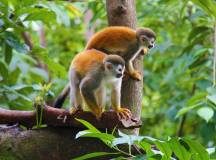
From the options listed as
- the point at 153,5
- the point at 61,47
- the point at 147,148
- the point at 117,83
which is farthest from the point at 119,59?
the point at 61,47

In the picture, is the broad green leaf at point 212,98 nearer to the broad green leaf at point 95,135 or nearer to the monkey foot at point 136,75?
the monkey foot at point 136,75

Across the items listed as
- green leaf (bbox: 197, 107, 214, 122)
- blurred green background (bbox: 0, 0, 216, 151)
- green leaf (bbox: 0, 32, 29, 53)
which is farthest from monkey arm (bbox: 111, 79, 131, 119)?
green leaf (bbox: 197, 107, 214, 122)

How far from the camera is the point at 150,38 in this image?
3059 mm

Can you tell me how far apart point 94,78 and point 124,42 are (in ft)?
1.32

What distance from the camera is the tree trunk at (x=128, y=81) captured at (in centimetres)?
242

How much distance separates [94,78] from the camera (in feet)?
8.66

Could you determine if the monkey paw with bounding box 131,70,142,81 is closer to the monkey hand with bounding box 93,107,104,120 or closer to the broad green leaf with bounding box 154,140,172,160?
the monkey hand with bounding box 93,107,104,120

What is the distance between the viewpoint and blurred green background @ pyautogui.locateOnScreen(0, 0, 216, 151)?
9.45 ft

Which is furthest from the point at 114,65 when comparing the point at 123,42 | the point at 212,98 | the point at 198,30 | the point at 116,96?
the point at 198,30

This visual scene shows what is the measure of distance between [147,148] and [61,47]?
15.0 feet

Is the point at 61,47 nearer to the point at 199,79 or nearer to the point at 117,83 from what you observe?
the point at 199,79

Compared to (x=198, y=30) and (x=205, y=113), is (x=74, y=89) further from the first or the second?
(x=198, y=30)

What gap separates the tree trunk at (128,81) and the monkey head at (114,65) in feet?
0.22

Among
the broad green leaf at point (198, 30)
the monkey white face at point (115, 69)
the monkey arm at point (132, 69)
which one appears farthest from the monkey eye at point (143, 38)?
the broad green leaf at point (198, 30)
